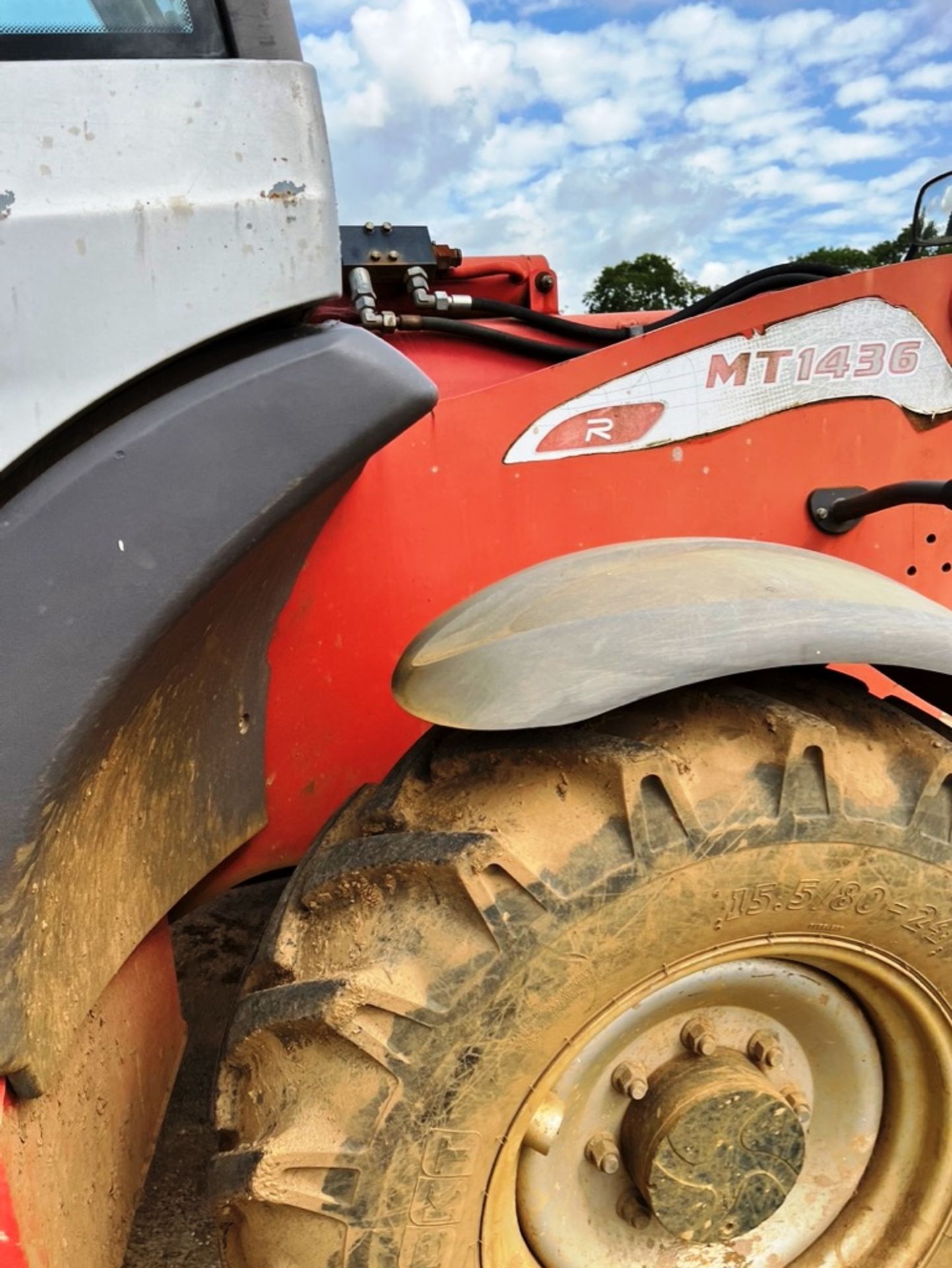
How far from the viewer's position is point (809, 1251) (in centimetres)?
143

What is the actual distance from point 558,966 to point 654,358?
101cm

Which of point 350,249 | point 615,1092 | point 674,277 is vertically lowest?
point 615,1092

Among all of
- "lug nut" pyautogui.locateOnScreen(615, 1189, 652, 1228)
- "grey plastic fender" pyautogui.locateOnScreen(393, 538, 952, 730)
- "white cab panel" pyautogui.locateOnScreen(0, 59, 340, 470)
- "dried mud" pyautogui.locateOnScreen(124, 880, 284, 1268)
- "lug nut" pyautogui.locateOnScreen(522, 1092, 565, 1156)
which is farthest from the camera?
"dried mud" pyautogui.locateOnScreen(124, 880, 284, 1268)

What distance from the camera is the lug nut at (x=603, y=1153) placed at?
126cm

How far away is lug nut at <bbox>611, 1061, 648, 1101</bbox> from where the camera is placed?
125cm

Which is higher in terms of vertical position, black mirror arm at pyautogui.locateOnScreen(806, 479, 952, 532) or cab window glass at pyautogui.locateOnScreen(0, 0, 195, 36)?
cab window glass at pyautogui.locateOnScreen(0, 0, 195, 36)

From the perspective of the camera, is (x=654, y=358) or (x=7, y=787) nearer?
(x=7, y=787)

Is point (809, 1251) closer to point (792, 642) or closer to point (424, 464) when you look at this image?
point (792, 642)

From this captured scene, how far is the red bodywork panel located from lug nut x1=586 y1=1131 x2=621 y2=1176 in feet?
2.08

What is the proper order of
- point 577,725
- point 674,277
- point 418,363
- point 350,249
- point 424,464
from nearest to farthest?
1. point 577,725
2. point 424,464
3. point 418,363
4. point 350,249
5. point 674,277

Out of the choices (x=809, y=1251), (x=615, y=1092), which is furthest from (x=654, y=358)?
(x=809, y=1251)

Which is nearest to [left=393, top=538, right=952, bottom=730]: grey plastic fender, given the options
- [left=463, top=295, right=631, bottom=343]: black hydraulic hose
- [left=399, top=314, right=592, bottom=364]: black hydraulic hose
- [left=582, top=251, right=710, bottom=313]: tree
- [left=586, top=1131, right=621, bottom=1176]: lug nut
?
[left=586, top=1131, right=621, bottom=1176]: lug nut

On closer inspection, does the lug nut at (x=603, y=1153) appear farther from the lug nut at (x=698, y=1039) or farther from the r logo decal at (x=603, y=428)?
the r logo decal at (x=603, y=428)

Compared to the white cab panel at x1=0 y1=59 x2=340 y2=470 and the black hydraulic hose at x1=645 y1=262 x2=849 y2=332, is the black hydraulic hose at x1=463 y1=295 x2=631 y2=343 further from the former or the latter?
the white cab panel at x1=0 y1=59 x2=340 y2=470
